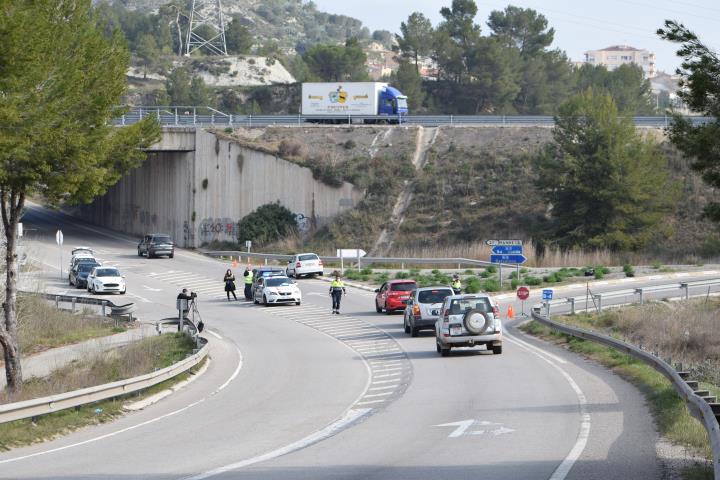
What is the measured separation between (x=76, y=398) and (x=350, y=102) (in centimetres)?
6840

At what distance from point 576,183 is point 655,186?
4.81m

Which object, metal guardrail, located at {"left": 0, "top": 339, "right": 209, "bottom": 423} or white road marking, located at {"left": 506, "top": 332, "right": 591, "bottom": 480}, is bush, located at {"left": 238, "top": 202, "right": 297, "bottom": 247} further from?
white road marking, located at {"left": 506, "top": 332, "right": 591, "bottom": 480}

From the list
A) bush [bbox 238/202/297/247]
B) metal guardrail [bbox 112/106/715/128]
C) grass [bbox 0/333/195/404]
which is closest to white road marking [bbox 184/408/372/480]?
grass [bbox 0/333/195/404]

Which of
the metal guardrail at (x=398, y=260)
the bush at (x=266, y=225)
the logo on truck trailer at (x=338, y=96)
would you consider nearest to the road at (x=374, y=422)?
the metal guardrail at (x=398, y=260)

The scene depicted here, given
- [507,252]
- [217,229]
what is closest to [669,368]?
[507,252]

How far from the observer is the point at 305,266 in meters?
58.8

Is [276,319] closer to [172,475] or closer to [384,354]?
[384,354]

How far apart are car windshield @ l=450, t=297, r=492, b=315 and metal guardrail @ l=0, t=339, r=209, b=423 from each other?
8135 mm

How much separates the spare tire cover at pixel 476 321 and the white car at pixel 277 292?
65.1ft

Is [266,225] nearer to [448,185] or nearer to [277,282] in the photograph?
[448,185]

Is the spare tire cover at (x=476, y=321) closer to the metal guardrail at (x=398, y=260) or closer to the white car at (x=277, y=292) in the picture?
the white car at (x=277, y=292)

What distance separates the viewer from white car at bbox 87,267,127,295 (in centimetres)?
5275

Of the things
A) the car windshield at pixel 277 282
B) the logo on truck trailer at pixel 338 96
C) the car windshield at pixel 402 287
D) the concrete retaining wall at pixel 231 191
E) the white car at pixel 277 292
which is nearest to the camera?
the car windshield at pixel 402 287

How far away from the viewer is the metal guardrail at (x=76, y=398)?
1650 centimetres
